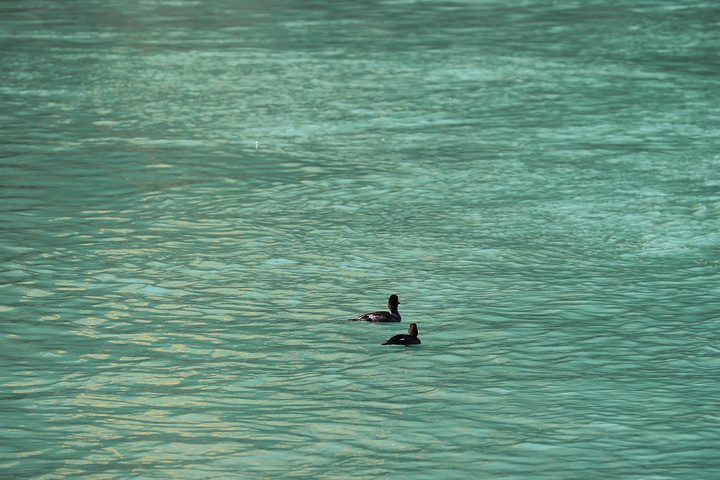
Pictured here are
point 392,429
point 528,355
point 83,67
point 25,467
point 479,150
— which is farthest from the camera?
point 83,67

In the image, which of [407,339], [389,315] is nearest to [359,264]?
[389,315]

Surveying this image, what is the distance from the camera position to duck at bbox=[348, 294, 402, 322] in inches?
462

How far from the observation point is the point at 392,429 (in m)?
9.46

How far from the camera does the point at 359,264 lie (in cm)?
1426

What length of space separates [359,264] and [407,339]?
3.08 metres

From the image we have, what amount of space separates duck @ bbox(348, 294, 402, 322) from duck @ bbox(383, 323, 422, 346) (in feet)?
1.34

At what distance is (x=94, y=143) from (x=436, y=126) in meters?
6.17

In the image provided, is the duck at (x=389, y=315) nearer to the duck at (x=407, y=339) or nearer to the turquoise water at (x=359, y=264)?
the turquoise water at (x=359, y=264)

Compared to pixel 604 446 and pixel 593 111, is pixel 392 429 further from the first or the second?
pixel 593 111

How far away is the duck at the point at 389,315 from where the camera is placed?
1174 cm

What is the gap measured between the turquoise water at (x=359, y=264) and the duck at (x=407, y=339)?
0.11 metres

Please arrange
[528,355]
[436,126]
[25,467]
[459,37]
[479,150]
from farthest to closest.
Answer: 1. [459,37]
2. [436,126]
3. [479,150]
4. [528,355]
5. [25,467]

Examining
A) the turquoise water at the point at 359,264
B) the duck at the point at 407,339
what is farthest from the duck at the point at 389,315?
the duck at the point at 407,339

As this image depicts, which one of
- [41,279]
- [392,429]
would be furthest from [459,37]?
[392,429]
